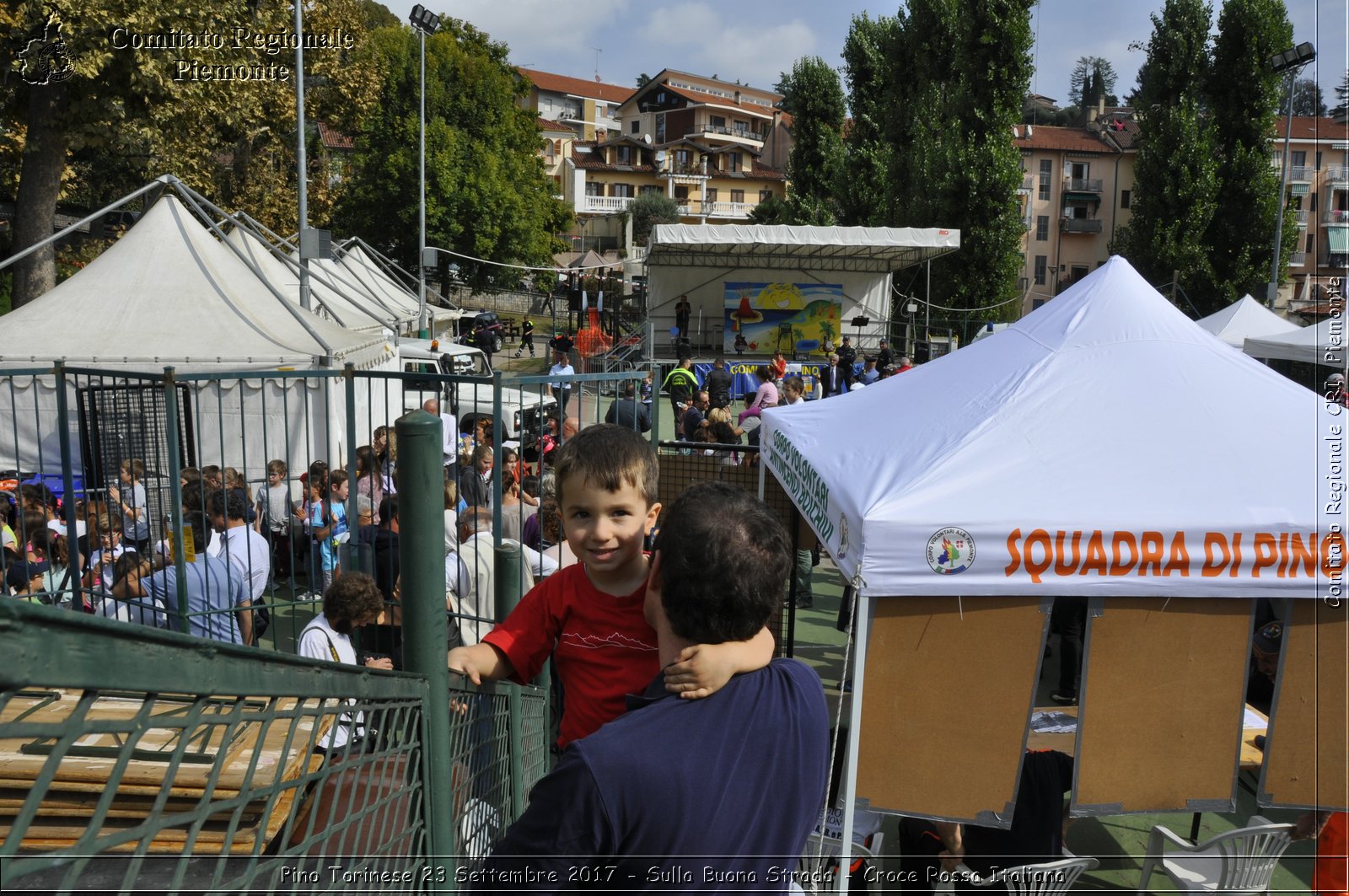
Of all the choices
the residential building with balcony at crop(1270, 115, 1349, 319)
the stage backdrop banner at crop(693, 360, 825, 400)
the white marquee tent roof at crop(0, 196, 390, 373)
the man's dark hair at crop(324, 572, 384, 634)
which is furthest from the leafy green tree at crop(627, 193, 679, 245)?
the man's dark hair at crop(324, 572, 384, 634)

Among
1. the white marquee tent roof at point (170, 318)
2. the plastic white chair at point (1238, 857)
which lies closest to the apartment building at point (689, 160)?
the white marquee tent roof at point (170, 318)

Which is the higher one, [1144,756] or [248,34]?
[248,34]

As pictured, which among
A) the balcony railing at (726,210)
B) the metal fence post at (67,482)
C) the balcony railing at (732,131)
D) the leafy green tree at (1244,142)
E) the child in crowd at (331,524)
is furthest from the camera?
the balcony railing at (732,131)

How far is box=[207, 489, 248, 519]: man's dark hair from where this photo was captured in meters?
5.84

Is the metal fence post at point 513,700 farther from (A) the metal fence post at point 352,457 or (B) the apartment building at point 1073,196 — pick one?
(B) the apartment building at point 1073,196

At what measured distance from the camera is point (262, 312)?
39.1ft

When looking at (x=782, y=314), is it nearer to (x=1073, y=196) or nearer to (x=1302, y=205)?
(x=1302, y=205)

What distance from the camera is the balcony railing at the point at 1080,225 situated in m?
61.6

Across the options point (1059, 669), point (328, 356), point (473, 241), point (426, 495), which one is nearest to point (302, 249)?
point (328, 356)

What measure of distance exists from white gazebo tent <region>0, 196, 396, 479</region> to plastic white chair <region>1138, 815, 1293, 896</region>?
333 inches

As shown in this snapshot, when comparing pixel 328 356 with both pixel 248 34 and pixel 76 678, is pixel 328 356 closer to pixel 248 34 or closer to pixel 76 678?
pixel 76 678

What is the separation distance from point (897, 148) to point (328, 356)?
99.1 ft

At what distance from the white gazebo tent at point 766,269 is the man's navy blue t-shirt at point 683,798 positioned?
23.6 meters

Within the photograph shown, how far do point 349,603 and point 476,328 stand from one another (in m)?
30.4
